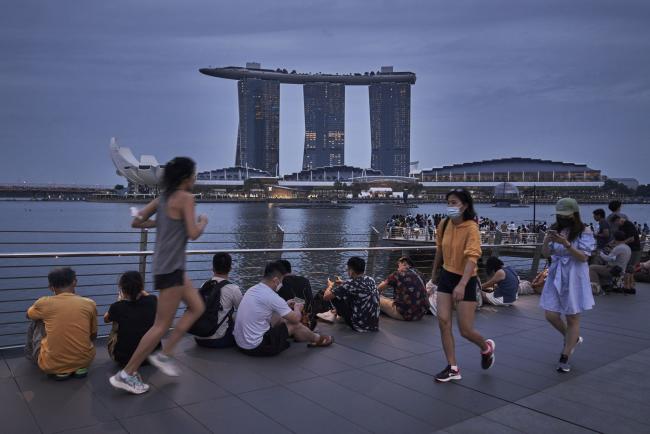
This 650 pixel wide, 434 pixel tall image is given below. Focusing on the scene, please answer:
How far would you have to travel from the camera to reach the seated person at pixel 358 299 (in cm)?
582

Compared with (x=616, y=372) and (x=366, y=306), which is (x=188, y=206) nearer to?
(x=366, y=306)

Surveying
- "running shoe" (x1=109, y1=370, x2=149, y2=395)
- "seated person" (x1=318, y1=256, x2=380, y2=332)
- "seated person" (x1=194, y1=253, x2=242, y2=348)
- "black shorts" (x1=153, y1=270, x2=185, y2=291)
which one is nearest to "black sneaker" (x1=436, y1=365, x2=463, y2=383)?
"seated person" (x1=318, y1=256, x2=380, y2=332)

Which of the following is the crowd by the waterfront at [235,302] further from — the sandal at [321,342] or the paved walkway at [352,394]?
the paved walkway at [352,394]

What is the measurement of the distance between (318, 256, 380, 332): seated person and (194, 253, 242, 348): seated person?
137 cm

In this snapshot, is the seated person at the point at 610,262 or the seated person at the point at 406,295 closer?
the seated person at the point at 406,295

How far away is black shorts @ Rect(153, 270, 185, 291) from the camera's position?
3.47 m

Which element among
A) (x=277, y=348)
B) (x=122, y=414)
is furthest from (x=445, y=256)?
(x=122, y=414)

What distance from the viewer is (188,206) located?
135 inches

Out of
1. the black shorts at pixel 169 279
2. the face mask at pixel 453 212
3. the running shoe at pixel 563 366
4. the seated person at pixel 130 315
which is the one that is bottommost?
the running shoe at pixel 563 366

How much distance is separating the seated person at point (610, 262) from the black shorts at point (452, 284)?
590cm

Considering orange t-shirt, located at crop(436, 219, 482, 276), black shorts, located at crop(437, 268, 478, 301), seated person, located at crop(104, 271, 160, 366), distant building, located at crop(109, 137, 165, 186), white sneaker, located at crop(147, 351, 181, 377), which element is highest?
distant building, located at crop(109, 137, 165, 186)

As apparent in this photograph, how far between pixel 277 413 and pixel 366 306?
8.37ft

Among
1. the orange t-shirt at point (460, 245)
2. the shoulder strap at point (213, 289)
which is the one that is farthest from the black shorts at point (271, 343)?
the orange t-shirt at point (460, 245)

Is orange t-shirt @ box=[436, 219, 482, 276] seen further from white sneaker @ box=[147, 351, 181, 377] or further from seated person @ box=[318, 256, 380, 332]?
white sneaker @ box=[147, 351, 181, 377]
